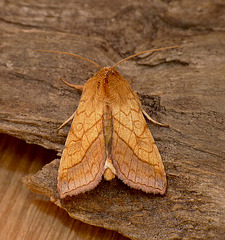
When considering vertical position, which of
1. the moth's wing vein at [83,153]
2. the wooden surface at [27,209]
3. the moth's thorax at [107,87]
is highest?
the moth's thorax at [107,87]

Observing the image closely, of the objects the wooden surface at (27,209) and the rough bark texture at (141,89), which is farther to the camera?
the wooden surface at (27,209)

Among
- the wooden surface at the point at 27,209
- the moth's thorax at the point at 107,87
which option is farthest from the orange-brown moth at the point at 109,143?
the wooden surface at the point at 27,209

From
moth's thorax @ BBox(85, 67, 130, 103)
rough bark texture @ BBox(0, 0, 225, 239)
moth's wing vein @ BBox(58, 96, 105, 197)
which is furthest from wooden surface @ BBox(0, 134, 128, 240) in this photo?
moth's thorax @ BBox(85, 67, 130, 103)

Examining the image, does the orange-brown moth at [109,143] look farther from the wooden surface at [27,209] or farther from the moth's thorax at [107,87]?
the wooden surface at [27,209]

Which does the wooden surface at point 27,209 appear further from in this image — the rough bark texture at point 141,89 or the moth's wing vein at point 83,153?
the moth's wing vein at point 83,153

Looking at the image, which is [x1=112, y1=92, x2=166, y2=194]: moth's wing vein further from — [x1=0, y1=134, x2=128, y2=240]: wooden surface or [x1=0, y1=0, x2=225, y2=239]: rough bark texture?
[x1=0, y1=134, x2=128, y2=240]: wooden surface

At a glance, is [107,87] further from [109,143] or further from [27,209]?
[27,209]

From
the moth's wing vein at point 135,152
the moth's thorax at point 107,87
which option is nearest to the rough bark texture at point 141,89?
the moth's wing vein at point 135,152

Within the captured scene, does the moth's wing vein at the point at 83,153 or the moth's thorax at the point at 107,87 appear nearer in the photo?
the moth's wing vein at the point at 83,153

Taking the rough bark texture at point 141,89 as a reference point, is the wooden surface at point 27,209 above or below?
below

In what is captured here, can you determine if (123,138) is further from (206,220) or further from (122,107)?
(206,220)
